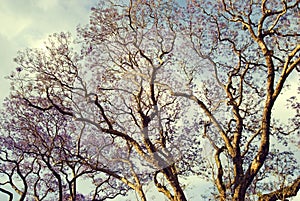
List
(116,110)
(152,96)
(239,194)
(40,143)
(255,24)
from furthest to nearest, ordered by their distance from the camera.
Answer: (40,143) → (116,110) → (152,96) → (255,24) → (239,194)

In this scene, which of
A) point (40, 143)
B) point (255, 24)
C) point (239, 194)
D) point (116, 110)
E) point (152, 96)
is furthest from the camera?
point (40, 143)

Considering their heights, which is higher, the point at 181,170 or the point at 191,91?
the point at 191,91

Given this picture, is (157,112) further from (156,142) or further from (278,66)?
(278,66)

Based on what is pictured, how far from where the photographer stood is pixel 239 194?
7605mm

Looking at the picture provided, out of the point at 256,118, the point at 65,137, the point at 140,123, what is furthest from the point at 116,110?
the point at 256,118

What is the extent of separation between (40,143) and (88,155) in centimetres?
155

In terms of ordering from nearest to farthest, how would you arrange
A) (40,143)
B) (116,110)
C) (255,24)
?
1. (255,24)
2. (116,110)
3. (40,143)

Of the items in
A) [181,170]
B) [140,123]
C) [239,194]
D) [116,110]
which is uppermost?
[116,110]

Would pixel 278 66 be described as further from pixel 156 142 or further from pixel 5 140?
pixel 5 140

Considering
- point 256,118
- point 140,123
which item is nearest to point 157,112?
point 140,123

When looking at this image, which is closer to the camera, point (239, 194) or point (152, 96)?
point (239, 194)

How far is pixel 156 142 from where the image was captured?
1033 cm

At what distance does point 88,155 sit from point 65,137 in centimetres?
98

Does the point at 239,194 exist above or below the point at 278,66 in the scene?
below
